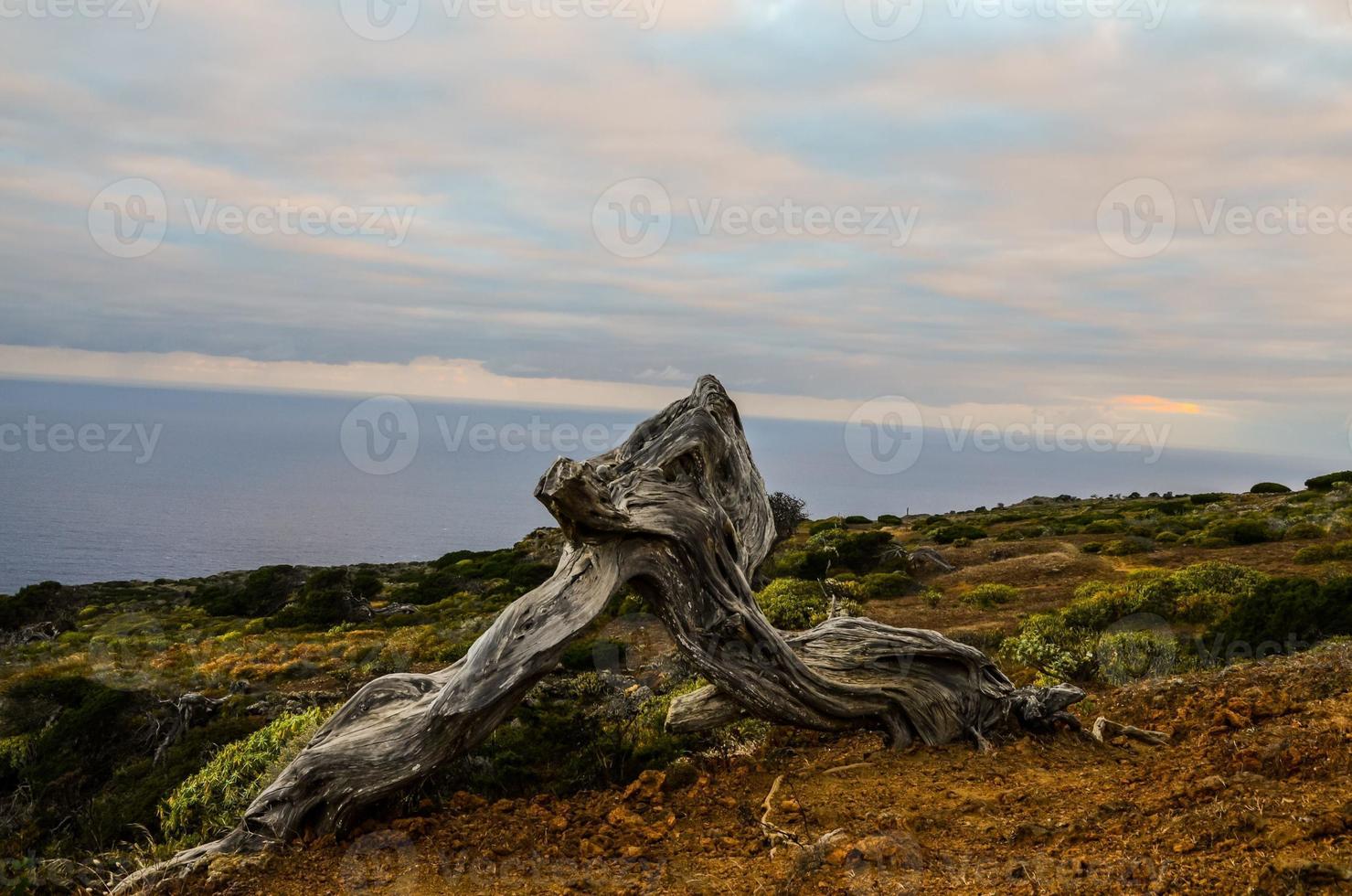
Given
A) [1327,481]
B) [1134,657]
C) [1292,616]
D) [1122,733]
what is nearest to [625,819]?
[1122,733]

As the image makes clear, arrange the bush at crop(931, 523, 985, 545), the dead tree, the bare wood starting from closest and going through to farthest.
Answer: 1. the dead tree
2. the bare wood
3. the bush at crop(931, 523, 985, 545)

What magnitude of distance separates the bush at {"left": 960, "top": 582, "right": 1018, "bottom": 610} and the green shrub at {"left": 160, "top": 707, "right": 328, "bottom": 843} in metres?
15.6

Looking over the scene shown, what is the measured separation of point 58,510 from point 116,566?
304 feet

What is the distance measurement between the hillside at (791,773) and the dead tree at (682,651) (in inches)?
15.7

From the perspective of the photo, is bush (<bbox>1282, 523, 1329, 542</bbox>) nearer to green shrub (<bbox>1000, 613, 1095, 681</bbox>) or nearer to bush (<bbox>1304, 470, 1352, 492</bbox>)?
green shrub (<bbox>1000, 613, 1095, 681</bbox>)

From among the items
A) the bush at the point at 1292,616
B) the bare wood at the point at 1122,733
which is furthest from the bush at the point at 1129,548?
the bare wood at the point at 1122,733

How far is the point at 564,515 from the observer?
6836 mm

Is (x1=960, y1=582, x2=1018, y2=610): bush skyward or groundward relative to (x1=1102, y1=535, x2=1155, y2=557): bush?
groundward

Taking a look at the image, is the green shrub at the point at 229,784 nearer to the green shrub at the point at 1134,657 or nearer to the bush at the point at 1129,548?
the green shrub at the point at 1134,657

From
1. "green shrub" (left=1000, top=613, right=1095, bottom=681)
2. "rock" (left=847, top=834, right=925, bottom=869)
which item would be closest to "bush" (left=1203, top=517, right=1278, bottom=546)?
"green shrub" (left=1000, top=613, right=1095, bottom=681)

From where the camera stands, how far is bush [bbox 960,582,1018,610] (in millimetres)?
19938

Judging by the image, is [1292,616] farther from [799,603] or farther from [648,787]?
[648,787]

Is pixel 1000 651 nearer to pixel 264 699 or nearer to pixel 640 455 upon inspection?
pixel 640 455

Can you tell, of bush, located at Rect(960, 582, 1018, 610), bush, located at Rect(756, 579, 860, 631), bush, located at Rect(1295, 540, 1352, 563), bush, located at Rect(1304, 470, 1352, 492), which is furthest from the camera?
bush, located at Rect(1304, 470, 1352, 492)
